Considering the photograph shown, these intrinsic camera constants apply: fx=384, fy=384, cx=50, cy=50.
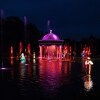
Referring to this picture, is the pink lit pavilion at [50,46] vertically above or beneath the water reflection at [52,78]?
above

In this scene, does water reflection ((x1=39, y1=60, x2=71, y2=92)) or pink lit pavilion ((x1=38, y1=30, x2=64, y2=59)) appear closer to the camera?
water reflection ((x1=39, y1=60, x2=71, y2=92))

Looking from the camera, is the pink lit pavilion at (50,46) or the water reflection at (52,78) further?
the pink lit pavilion at (50,46)

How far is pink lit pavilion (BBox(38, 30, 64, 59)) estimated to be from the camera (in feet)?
281

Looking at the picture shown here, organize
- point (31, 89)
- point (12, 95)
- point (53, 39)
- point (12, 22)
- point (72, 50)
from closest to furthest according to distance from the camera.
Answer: point (12, 95) → point (31, 89) → point (53, 39) → point (12, 22) → point (72, 50)

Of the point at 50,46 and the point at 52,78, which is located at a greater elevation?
the point at 50,46

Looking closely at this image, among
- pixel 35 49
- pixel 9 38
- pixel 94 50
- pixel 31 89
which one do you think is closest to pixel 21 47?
pixel 9 38

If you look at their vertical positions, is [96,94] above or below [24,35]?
below

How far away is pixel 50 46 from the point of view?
86375 millimetres

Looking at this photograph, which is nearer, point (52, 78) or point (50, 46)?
point (52, 78)

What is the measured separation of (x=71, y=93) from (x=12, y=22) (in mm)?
80284

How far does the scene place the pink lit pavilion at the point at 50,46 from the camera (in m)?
85.6

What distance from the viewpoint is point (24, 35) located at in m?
95.2

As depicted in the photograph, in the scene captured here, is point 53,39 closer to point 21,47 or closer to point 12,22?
point 21,47

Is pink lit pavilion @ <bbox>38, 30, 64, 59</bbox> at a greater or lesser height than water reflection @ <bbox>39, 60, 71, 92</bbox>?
greater
